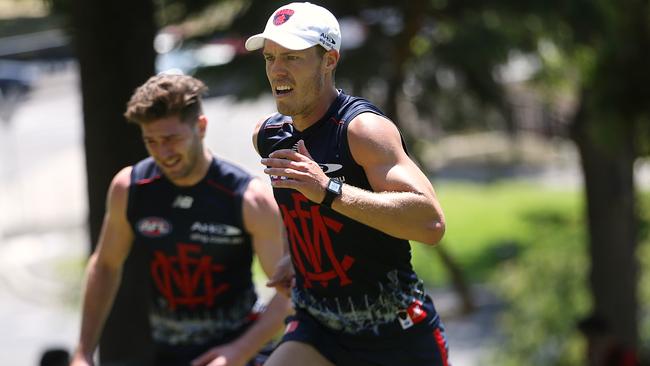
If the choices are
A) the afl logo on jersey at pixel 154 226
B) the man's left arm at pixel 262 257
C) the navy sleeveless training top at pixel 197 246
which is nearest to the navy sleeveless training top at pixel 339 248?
the man's left arm at pixel 262 257

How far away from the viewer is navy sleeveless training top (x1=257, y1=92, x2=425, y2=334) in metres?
3.57

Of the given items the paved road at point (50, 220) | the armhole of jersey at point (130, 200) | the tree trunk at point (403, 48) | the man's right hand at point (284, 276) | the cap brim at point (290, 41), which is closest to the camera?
the cap brim at point (290, 41)

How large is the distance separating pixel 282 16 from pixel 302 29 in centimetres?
10

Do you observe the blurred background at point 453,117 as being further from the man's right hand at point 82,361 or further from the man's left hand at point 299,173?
the man's left hand at point 299,173

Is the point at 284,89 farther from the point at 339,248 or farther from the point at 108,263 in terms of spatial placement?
the point at 108,263

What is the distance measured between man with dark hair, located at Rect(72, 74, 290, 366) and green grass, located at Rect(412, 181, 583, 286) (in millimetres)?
14865

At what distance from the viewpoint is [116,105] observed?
654cm

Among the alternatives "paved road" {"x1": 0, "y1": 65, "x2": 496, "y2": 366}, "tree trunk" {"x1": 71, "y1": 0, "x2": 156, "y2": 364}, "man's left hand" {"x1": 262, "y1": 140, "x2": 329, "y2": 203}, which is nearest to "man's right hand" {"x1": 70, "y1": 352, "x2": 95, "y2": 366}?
"man's left hand" {"x1": 262, "y1": 140, "x2": 329, "y2": 203}

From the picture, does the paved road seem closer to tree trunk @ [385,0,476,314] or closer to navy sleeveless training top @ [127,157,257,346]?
tree trunk @ [385,0,476,314]

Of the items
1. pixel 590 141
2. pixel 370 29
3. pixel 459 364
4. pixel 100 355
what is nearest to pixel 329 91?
pixel 100 355

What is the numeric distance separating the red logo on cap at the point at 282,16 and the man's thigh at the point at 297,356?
3.73 ft

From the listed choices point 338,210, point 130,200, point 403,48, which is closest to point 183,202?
point 130,200

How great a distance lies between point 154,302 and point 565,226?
12760 millimetres

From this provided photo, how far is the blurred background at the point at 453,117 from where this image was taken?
663cm
